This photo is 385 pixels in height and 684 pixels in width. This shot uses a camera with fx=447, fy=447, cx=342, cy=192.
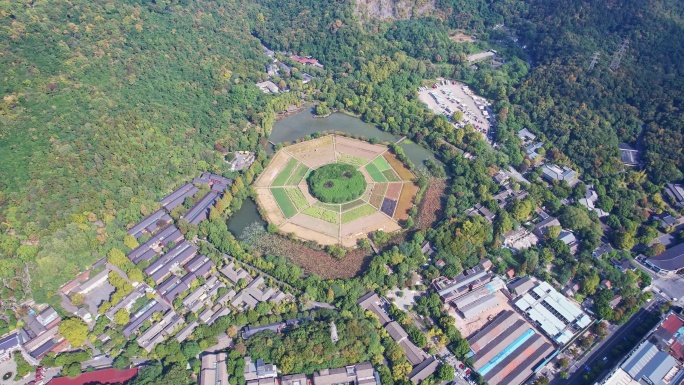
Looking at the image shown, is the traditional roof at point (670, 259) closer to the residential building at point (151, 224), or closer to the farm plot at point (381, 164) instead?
the farm plot at point (381, 164)

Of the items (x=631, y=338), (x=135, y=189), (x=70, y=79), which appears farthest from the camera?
(x=70, y=79)

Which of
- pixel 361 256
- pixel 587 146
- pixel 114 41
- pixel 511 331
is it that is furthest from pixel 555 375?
pixel 114 41

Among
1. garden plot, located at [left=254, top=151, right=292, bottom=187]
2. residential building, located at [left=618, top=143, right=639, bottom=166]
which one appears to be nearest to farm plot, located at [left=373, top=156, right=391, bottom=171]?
garden plot, located at [left=254, top=151, right=292, bottom=187]

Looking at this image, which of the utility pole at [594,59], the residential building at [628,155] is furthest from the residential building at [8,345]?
the utility pole at [594,59]

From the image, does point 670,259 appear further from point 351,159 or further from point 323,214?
point 351,159

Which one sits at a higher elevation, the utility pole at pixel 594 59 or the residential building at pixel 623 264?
the utility pole at pixel 594 59

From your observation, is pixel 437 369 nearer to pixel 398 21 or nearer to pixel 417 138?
pixel 417 138

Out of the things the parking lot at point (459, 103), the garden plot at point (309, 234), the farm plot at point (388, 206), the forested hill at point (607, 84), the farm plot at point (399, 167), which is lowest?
the garden plot at point (309, 234)
